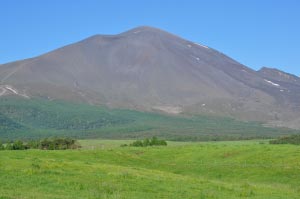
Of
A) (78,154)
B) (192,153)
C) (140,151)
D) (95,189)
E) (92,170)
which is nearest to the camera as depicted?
(95,189)

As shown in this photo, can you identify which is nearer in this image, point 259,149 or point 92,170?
point 92,170

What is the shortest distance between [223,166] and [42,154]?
14358mm

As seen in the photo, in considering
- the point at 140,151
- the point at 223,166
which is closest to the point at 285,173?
the point at 223,166

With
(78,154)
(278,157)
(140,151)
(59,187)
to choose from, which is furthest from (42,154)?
(59,187)

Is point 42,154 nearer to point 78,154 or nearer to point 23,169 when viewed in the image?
point 78,154

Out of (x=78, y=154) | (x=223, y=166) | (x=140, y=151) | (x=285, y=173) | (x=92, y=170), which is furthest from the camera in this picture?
(x=140, y=151)

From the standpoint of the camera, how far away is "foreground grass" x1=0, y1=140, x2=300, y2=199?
22.6 m

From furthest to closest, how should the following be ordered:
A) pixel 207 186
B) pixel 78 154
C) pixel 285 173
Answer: pixel 78 154, pixel 285 173, pixel 207 186

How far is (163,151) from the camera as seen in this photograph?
5497 centimetres

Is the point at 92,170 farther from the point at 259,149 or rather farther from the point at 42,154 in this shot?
the point at 259,149

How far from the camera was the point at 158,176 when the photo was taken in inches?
1180

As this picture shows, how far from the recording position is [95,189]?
22766 millimetres

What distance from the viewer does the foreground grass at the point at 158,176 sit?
22578 millimetres

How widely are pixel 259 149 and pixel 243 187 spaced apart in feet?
70.5
